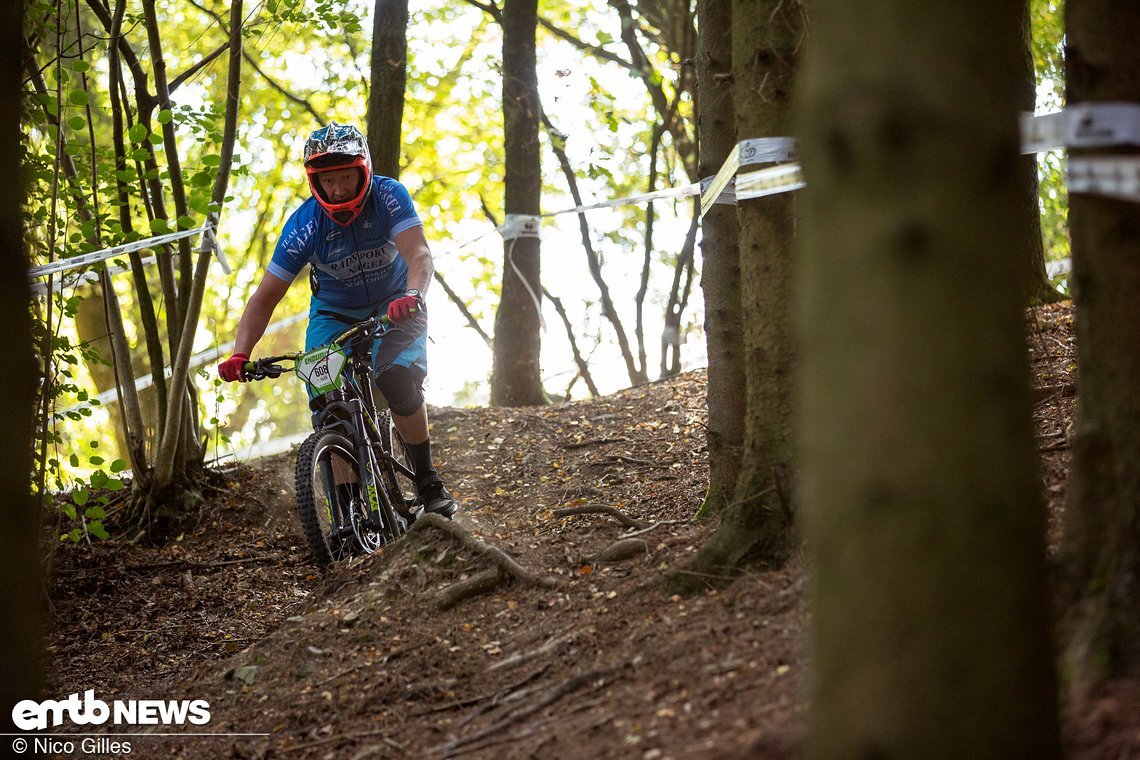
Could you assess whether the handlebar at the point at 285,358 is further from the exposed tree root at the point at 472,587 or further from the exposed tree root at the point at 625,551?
the exposed tree root at the point at 625,551

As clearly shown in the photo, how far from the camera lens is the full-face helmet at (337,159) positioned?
531 centimetres

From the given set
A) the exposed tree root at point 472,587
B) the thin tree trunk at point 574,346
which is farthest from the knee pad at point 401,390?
the thin tree trunk at point 574,346

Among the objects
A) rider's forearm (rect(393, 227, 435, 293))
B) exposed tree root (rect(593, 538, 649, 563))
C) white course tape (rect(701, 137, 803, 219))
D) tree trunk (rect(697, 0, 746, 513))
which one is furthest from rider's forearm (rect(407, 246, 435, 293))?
white course tape (rect(701, 137, 803, 219))

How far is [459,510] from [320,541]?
1.66m

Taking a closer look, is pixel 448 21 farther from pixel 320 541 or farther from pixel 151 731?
pixel 151 731

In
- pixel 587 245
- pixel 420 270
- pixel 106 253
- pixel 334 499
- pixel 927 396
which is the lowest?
pixel 334 499

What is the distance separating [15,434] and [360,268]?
3.15 metres

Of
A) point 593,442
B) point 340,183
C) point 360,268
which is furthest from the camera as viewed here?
point 593,442

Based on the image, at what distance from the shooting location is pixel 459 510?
6.59m

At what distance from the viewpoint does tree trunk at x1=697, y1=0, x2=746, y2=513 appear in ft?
15.1

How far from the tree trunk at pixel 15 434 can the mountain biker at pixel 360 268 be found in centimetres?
268

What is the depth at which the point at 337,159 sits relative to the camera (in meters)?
5.32

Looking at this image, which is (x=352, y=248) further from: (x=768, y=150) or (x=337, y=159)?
(x=768, y=150)

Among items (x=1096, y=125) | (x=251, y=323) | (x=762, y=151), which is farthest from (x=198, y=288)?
(x=1096, y=125)
